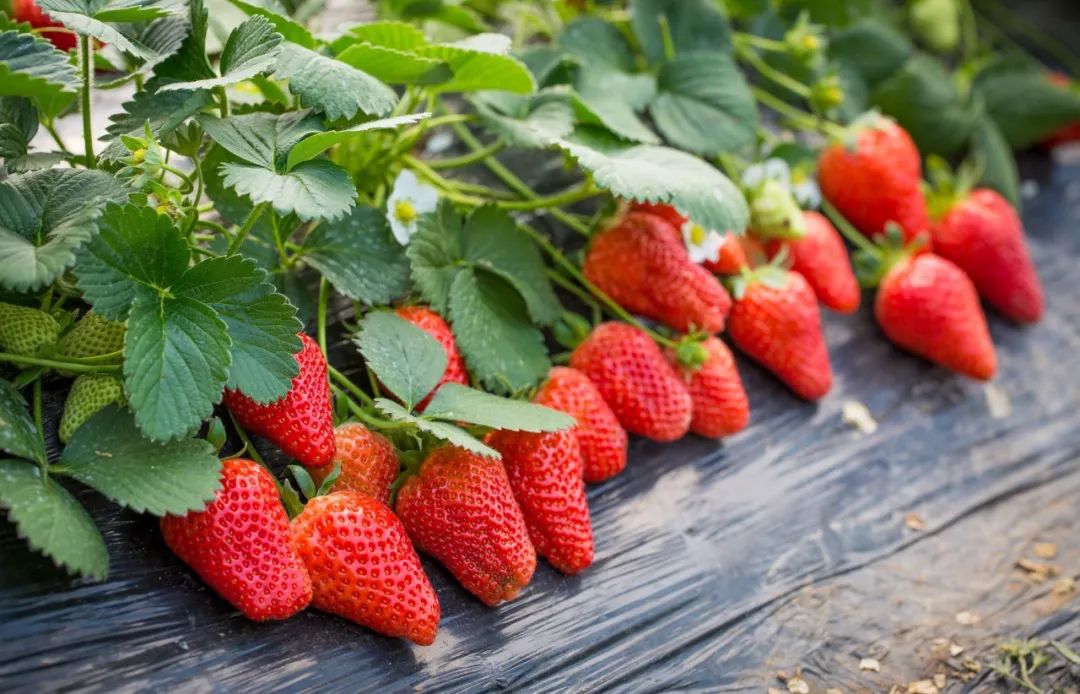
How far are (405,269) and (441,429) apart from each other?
216mm

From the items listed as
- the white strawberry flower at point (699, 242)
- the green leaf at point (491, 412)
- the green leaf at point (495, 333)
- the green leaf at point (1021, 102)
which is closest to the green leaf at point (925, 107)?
the green leaf at point (1021, 102)

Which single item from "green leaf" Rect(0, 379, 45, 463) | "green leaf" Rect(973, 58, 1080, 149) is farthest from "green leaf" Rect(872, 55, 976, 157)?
"green leaf" Rect(0, 379, 45, 463)

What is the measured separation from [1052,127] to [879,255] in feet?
1.85

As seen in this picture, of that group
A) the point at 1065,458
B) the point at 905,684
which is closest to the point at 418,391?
the point at 905,684

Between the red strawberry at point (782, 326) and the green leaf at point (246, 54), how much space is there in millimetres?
611

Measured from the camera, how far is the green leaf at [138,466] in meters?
0.72

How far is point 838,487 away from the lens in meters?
1.19

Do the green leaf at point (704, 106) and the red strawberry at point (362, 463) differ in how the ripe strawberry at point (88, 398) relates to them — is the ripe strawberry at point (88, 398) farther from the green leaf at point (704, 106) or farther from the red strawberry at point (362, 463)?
the green leaf at point (704, 106)

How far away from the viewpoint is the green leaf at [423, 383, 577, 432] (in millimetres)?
850

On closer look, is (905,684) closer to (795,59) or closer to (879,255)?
(879,255)

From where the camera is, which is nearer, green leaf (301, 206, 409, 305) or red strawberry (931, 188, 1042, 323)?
green leaf (301, 206, 409, 305)

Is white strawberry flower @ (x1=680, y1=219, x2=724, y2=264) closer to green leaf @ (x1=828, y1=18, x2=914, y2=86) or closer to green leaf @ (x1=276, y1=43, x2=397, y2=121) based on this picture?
green leaf @ (x1=276, y1=43, x2=397, y2=121)

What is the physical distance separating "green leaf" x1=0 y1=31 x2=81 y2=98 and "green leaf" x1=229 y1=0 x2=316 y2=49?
17 centimetres

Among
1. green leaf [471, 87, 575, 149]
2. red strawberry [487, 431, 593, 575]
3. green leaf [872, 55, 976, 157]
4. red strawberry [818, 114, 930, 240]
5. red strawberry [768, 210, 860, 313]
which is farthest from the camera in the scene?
green leaf [872, 55, 976, 157]
